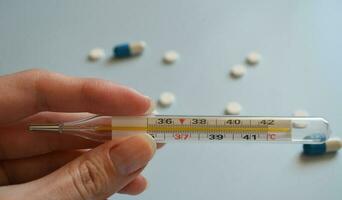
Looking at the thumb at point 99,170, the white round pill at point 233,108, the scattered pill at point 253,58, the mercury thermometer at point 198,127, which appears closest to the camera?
the thumb at point 99,170

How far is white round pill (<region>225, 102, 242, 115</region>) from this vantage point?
47.3 inches

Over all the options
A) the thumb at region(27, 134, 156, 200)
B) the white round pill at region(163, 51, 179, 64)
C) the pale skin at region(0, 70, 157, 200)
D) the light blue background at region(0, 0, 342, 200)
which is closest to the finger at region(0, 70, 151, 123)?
the pale skin at region(0, 70, 157, 200)

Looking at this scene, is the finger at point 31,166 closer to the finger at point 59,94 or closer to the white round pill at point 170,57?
the finger at point 59,94

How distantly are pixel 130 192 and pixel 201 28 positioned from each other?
28.8 inches

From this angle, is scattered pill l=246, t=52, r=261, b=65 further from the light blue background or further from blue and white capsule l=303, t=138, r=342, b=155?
blue and white capsule l=303, t=138, r=342, b=155

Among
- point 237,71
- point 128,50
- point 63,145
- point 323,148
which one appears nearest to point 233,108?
point 237,71

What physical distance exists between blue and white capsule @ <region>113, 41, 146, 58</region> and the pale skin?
475 millimetres

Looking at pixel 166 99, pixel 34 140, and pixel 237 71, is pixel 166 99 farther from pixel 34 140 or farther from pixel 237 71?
pixel 34 140

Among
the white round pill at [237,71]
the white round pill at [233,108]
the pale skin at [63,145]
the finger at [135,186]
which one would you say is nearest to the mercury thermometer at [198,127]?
the pale skin at [63,145]

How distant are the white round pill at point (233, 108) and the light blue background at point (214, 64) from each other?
18 millimetres

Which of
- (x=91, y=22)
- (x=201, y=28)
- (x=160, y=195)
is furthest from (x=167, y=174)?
(x=91, y=22)

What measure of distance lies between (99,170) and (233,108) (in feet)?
1.99

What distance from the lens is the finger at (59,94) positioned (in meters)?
0.80

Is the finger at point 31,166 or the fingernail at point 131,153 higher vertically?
the fingernail at point 131,153
